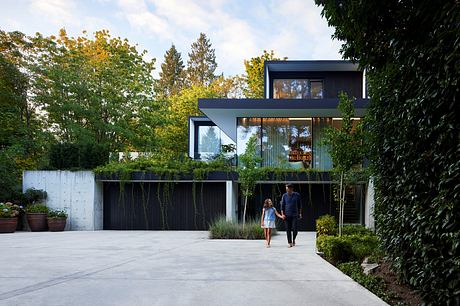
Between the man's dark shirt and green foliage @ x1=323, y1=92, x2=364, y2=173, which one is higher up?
green foliage @ x1=323, y1=92, x2=364, y2=173

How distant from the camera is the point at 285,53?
119 ft

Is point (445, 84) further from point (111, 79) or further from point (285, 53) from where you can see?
point (285, 53)

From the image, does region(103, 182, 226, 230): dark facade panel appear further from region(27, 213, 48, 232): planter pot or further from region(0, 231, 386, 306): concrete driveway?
region(0, 231, 386, 306): concrete driveway

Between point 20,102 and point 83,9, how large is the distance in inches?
442

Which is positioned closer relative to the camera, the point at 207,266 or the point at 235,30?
the point at 207,266

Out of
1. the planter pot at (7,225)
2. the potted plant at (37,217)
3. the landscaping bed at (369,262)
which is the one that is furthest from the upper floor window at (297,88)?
the planter pot at (7,225)

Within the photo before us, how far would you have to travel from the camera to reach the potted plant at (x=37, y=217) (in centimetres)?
1753

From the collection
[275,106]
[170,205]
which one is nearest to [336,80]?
[275,106]

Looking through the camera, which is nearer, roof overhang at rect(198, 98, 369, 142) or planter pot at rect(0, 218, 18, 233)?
planter pot at rect(0, 218, 18, 233)

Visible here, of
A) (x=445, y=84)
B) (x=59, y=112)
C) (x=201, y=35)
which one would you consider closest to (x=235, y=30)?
(x=59, y=112)

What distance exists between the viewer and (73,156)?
61.9ft

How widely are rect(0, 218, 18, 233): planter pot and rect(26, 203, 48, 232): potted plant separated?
0.92 m

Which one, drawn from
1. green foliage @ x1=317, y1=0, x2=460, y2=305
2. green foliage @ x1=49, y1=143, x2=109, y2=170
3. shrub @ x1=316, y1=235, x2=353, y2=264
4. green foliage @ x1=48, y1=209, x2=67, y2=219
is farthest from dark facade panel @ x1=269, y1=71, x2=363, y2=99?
green foliage @ x1=317, y1=0, x2=460, y2=305

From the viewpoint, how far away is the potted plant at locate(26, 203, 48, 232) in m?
17.5
